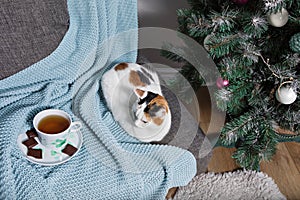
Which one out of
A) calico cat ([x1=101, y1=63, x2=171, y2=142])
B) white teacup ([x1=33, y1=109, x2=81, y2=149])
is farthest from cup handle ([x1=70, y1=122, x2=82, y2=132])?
calico cat ([x1=101, y1=63, x2=171, y2=142])

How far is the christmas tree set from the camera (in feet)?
3.33

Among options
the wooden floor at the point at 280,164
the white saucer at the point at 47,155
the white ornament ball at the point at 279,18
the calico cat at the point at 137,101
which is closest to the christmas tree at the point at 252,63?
the white ornament ball at the point at 279,18

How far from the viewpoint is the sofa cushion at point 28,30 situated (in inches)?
36.2

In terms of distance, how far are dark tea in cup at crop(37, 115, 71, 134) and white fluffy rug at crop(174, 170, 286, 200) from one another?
528 millimetres

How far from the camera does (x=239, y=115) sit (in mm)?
1263

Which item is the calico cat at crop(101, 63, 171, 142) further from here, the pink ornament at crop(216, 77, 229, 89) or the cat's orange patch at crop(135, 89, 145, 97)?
the pink ornament at crop(216, 77, 229, 89)

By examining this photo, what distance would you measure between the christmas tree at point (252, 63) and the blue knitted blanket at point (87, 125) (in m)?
0.24

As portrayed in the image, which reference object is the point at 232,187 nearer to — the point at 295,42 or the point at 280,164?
the point at 280,164

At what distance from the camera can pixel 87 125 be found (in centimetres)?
98

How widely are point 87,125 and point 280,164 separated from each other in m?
0.82

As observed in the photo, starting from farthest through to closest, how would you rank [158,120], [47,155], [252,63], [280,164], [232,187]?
[280,164] < [232,187] < [252,63] < [158,120] < [47,155]

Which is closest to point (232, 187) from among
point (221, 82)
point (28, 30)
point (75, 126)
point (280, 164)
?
point (280, 164)

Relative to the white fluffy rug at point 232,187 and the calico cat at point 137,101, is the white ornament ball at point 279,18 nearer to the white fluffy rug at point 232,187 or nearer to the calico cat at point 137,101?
the calico cat at point 137,101

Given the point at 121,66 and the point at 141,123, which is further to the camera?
the point at 121,66
